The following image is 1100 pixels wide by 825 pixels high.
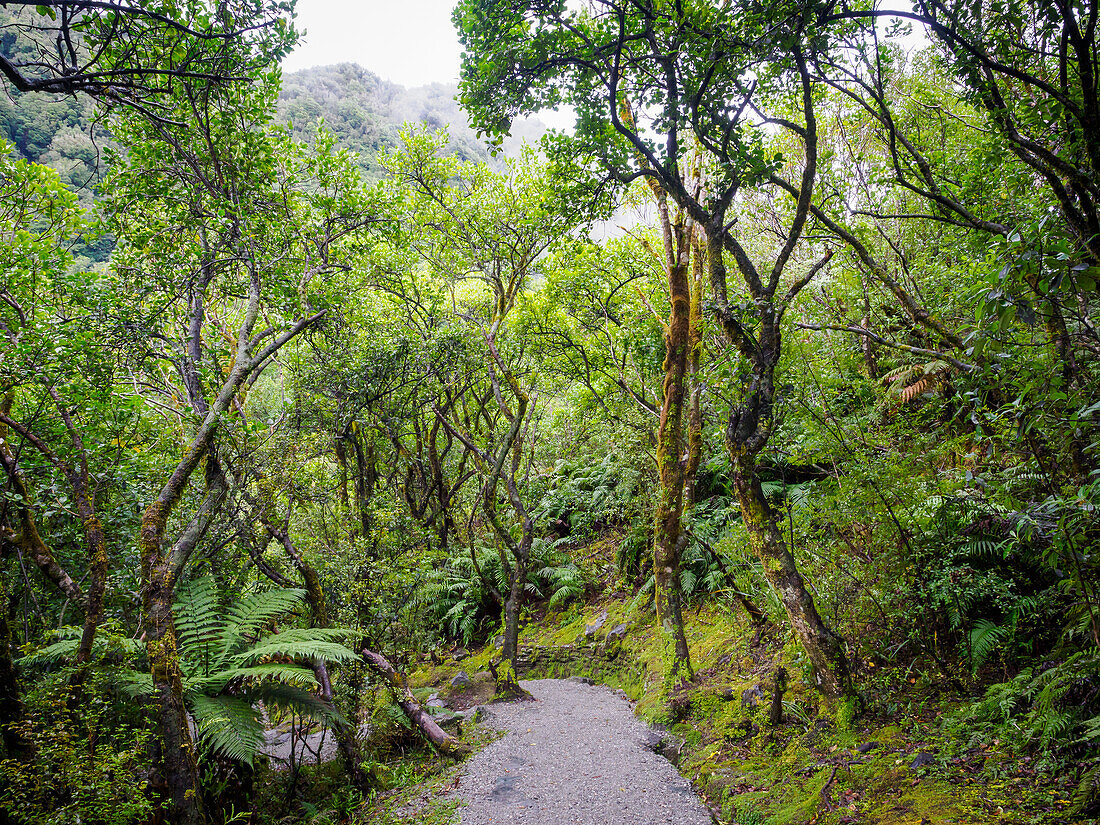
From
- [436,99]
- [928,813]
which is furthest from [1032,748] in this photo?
[436,99]

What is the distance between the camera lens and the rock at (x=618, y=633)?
32.0ft

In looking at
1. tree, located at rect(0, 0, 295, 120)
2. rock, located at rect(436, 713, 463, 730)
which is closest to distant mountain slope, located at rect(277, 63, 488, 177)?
tree, located at rect(0, 0, 295, 120)

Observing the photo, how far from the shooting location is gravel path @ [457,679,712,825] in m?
4.47

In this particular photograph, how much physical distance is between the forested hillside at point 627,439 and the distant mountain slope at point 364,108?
15.8 meters

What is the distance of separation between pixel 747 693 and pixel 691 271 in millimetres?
6262

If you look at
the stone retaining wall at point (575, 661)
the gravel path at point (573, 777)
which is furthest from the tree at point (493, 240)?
the gravel path at point (573, 777)

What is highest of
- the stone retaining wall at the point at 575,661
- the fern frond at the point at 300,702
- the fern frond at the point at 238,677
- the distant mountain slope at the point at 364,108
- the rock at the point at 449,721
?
the distant mountain slope at the point at 364,108

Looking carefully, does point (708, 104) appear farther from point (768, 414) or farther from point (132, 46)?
point (132, 46)

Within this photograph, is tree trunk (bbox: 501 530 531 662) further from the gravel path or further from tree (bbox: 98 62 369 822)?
tree (bbox: 98 62 369 822)

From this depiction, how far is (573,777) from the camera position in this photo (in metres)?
5.23

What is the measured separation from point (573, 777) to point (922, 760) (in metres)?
3.21

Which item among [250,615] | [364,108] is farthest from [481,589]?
[364,108]

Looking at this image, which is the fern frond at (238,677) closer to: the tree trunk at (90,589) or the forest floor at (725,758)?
the tree trunk at (90,589)

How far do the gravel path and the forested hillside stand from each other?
31cm
